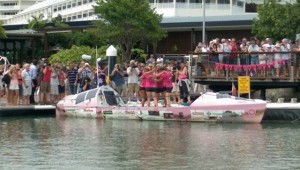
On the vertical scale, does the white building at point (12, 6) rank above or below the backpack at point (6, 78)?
above

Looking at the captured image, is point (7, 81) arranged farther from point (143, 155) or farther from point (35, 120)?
point (143, 155)

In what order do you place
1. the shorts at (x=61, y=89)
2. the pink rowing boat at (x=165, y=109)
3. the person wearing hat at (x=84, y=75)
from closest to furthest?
the pink rowing boat at (x=165, y=109), the person wearing hat at (x=84, y=75), the shorts at (x=61, y=89)

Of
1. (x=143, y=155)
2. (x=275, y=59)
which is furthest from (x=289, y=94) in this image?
(x=143, y=155)

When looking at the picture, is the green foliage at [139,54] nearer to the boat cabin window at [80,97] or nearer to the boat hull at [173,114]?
the boat cabin window at [80,97]

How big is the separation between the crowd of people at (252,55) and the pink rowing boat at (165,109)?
360cm

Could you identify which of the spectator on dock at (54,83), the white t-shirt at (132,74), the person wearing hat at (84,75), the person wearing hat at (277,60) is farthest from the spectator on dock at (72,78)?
the person wearing hat at (277,60)

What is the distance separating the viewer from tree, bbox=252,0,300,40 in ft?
179

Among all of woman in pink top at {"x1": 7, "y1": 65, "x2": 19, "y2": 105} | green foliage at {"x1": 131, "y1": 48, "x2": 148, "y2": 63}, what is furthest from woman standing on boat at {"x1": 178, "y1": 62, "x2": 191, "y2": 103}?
green foliage at {"x1": 131, "y1": 48, "x2": 148, "y2": 63}

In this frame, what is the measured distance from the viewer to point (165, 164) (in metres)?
21.1

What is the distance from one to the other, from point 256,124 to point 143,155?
8.85m

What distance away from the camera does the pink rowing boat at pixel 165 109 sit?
100 feet

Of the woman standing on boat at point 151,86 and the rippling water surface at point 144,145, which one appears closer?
the rippling water surface at point 144,145

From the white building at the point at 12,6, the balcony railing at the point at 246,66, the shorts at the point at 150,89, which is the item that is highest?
the white building at the point at 12,6

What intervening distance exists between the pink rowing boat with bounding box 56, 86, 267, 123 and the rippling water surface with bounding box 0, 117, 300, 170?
1.27ft
